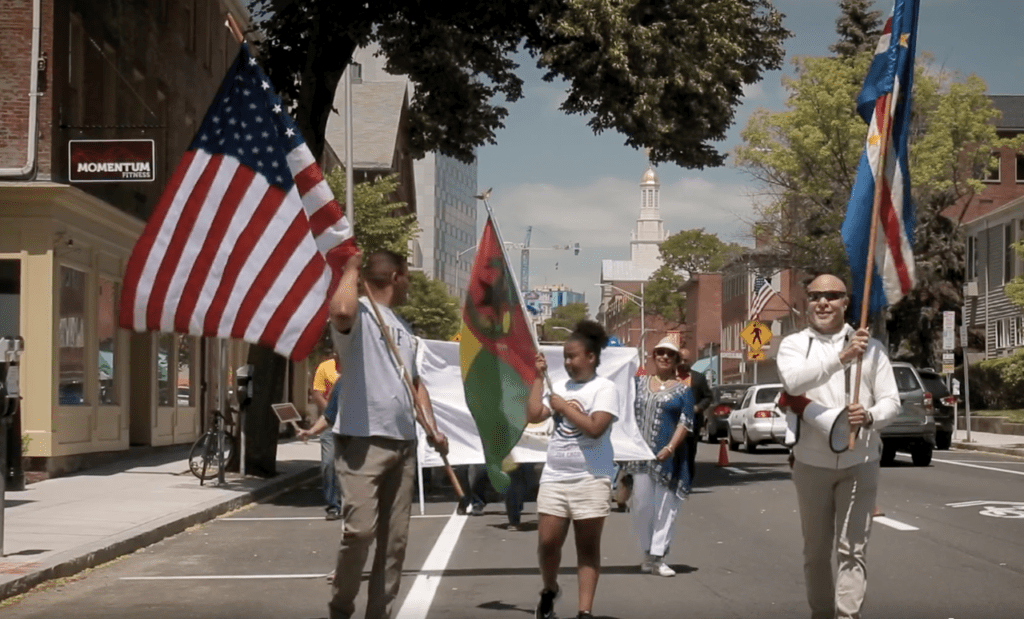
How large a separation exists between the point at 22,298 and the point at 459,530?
9906 mm

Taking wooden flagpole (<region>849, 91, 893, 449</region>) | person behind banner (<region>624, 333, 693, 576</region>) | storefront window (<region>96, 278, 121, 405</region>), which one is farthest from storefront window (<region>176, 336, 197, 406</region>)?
wooden flagpole (<region>849, 91, 893, 449</region>)

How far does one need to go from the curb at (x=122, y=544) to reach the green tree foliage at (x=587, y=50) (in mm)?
6541

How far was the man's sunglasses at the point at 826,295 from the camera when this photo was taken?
7680 mm

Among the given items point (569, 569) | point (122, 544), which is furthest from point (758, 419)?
point (569, 569)

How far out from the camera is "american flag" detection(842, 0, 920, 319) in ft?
27.6

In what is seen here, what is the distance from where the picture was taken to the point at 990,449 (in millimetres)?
33719

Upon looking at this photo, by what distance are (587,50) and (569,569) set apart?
11561 mm

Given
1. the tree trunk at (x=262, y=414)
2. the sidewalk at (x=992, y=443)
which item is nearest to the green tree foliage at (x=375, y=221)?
the sidewalk at (x=992, y=443)

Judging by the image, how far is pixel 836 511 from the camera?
759 cm

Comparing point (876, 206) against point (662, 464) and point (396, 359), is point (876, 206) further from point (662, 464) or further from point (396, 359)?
point (662, 464)

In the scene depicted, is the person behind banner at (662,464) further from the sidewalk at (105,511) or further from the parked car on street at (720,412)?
the parked car on street at (720,412)

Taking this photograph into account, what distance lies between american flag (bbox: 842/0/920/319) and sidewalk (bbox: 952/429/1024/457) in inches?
978

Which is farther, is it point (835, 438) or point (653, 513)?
point (653, 513)

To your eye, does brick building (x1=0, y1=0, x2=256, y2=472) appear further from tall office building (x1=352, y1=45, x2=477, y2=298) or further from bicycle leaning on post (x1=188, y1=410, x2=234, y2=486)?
tall office building (x1=352, y1=45, x2=477, y2=298)
